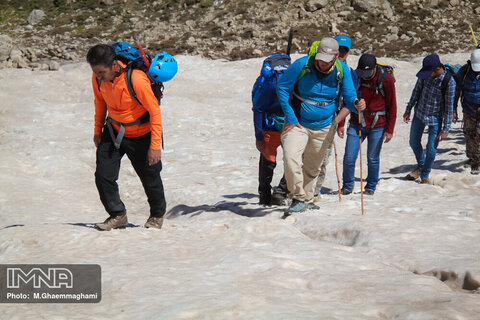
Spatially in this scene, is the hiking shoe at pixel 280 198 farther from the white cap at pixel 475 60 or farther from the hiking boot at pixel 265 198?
the white cap at pixel 475 60

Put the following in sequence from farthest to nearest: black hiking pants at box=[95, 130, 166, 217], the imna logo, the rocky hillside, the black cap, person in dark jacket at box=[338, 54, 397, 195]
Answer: the rocky hillside < person in dark jacket at box=[338, 54, 397, 195] < the black cap < black hiking pants at box=[95, 130, 166, 217] < the imna logo

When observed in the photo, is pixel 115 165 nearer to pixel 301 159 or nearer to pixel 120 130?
pixel 120 130

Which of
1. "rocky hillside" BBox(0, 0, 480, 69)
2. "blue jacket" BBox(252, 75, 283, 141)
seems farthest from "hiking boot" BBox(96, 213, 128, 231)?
"rocky hillside" BBox(0, 0, 480, 69)

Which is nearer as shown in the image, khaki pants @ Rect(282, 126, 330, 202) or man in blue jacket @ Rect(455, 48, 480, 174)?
khaki pants @ Rect(282, 126, 330, 202)

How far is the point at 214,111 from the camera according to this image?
57.1 feet

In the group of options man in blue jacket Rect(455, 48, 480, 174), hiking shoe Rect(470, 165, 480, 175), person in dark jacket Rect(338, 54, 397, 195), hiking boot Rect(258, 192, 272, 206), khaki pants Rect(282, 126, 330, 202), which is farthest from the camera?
hiking shoe Rect(470, 165, 480, 175)

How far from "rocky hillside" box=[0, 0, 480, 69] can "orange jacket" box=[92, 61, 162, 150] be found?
24922mm

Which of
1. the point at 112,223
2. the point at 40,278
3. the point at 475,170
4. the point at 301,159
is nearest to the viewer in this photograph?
the point at 40,278

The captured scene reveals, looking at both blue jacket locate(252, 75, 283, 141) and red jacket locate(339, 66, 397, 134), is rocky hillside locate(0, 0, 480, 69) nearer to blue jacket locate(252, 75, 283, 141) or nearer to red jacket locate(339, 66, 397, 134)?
red jacket locate(339, 66, 397, 134)

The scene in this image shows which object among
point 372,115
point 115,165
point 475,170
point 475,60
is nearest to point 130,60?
point 115,165

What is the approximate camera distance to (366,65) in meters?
8.05

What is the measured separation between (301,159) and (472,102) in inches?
191

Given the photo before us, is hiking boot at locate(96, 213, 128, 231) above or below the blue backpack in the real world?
below

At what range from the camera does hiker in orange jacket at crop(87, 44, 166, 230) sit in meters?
5.89
